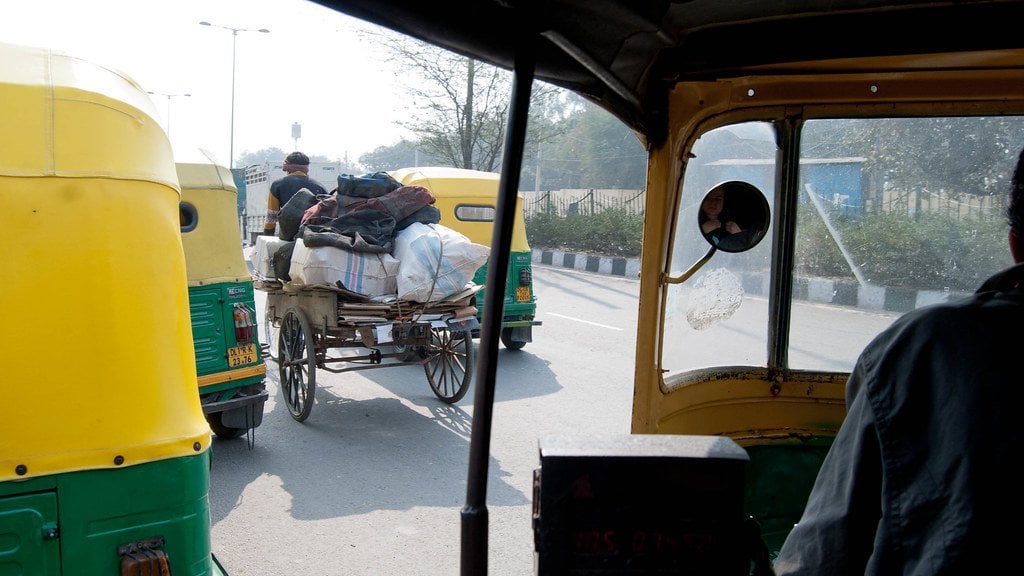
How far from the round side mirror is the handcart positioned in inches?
186

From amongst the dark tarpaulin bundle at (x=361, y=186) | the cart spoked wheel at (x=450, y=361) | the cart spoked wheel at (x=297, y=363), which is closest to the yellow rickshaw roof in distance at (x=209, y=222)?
the cart spoked wheel at (x=297, y=363)

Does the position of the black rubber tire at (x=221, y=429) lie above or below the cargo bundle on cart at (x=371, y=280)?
below

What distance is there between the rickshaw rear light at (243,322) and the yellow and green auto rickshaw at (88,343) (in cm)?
336

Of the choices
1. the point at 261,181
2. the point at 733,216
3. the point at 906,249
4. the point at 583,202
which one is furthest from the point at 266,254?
the point at 261,181

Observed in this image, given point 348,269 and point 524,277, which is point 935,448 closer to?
point 348,269

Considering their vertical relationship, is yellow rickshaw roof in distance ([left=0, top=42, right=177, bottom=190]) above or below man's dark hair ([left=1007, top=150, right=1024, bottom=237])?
above

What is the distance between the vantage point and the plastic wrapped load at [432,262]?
681 cm

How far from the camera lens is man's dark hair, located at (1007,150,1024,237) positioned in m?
1.30

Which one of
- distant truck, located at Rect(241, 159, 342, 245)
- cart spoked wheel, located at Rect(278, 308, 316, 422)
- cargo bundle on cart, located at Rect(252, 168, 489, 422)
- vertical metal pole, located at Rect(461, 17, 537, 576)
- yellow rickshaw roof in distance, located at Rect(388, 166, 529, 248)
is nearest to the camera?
vertical metal pole, located at Rect(461, 17, 537, 576)

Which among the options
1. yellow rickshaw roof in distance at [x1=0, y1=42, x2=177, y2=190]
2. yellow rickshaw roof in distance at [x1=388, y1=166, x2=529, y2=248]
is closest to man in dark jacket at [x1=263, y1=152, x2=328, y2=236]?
yellow rickshaw roof in distance at [x1=388, y1=166, x2=529, y2=248]

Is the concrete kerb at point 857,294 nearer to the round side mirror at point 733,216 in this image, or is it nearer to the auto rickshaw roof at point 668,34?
the round side mirror at point 733,216

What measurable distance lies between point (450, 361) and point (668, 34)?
240 inches

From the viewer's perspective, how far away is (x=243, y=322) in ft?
19.4

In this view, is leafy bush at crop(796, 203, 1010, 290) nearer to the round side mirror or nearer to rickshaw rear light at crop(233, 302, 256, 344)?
the round side mirror
